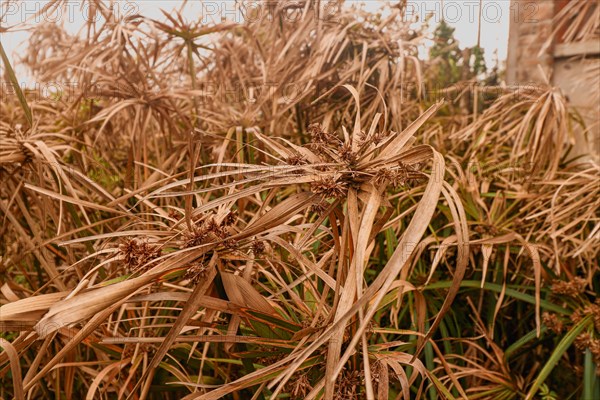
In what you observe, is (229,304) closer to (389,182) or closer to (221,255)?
(221,255)

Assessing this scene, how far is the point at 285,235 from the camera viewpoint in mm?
874

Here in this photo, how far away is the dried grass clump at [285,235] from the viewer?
508 mm

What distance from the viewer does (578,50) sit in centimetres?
227

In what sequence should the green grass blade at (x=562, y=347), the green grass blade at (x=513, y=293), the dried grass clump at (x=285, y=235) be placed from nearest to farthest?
the dried grass clump at (x=285, y=235), the green grass blade at (x=562, y=347), the green grass blade at (x=513, y=293)

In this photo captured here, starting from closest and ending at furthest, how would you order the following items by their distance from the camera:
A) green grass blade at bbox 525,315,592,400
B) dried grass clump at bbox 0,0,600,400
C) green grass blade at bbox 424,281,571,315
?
dried grass clump at bbox 0,0,600,400 < green grass blade at bbox 525,315,592,400 < green grass blade at bbox 424,281,571,315

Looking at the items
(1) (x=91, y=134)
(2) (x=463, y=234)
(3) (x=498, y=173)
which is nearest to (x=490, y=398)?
(3) (x=498, y=173)

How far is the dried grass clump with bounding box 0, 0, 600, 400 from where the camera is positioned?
1.67ft

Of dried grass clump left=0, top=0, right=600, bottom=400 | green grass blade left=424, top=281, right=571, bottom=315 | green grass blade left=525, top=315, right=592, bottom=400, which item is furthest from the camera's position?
green grass blade left=424, top=281, right=571, bottom=315

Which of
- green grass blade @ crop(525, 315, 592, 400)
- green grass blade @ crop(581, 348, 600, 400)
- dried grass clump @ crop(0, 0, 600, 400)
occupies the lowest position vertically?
green grass blade @ crop(581, 348, 600, 400)

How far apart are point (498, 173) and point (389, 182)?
0.94m

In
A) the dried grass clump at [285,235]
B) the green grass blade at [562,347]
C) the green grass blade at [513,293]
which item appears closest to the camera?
the dried grass clump at [285,235]

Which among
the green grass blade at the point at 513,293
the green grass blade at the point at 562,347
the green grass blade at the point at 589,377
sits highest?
the green grass blade at the point at 513,293

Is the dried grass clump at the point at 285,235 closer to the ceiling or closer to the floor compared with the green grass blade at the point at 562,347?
closer to the ceiling

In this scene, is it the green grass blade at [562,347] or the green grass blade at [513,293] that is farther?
the green grass blade at [513,293]
